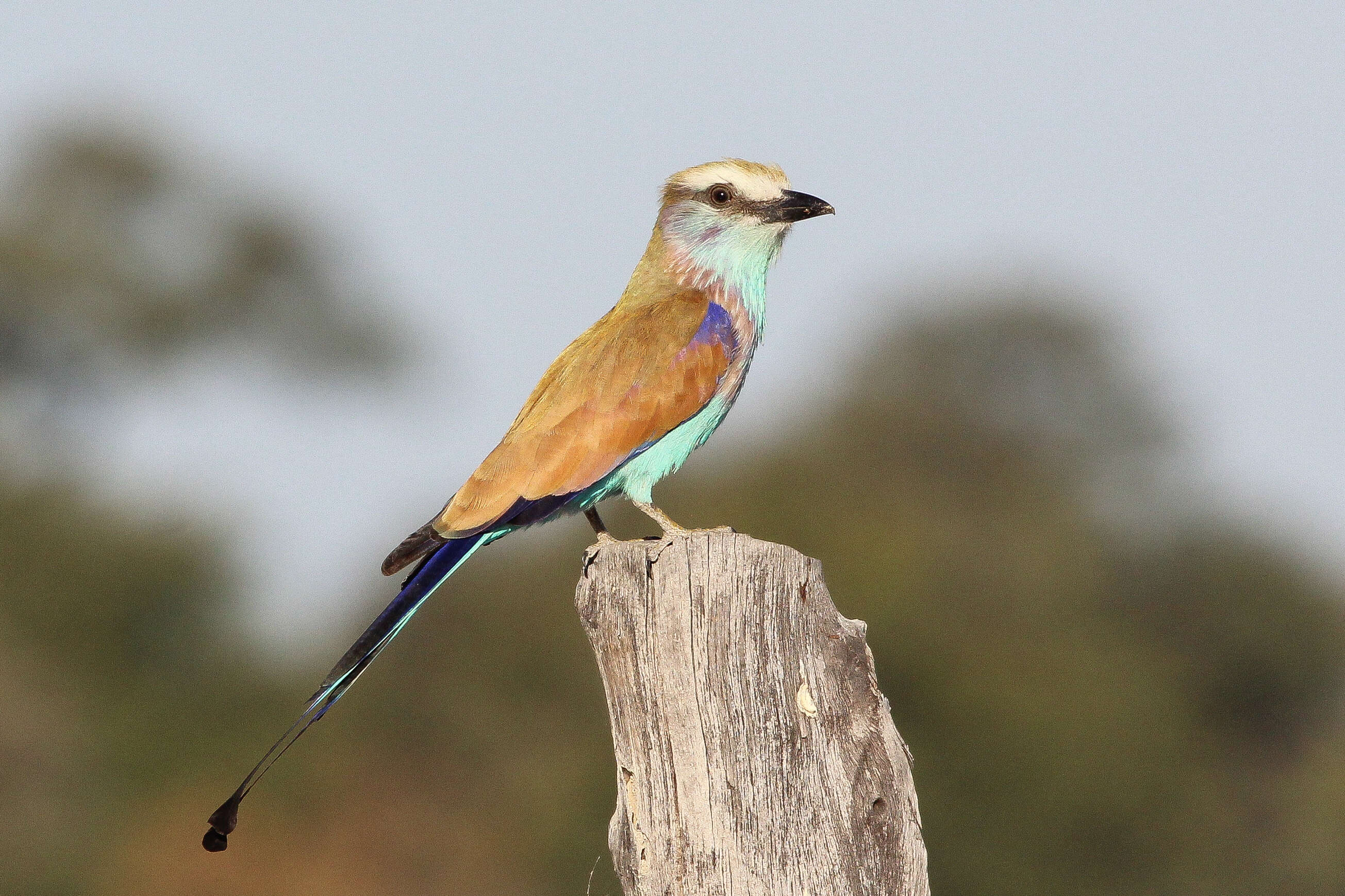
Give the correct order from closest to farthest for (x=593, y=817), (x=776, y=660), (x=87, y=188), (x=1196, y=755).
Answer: (x=776, y=660)
(x=593, y=817)
(x=1196, y=755)
(x=87, y=188)

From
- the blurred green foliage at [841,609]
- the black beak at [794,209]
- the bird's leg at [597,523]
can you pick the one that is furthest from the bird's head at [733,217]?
the blurred green foliage at [841,609]

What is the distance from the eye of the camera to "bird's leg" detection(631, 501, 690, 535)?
5.38m

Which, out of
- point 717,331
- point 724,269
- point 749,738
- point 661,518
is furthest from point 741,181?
point 749,738

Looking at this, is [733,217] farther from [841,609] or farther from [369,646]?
[841,609]

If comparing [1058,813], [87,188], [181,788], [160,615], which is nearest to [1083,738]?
[1058,813]

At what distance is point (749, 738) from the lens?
13.4 ft

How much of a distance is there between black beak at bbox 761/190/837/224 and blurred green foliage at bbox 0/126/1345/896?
1114cm

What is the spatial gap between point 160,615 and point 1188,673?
16738mm

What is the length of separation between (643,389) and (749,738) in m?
2.19

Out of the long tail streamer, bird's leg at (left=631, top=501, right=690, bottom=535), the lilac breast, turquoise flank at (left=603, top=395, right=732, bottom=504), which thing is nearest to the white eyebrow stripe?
the lilac breast

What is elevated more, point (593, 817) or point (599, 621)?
point (599, 621)

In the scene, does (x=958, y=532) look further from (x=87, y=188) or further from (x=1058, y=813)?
(x=87, y=188)

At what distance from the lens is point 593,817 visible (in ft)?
65.0

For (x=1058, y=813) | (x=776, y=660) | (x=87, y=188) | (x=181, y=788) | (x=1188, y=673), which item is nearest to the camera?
(x=776, y=660)
